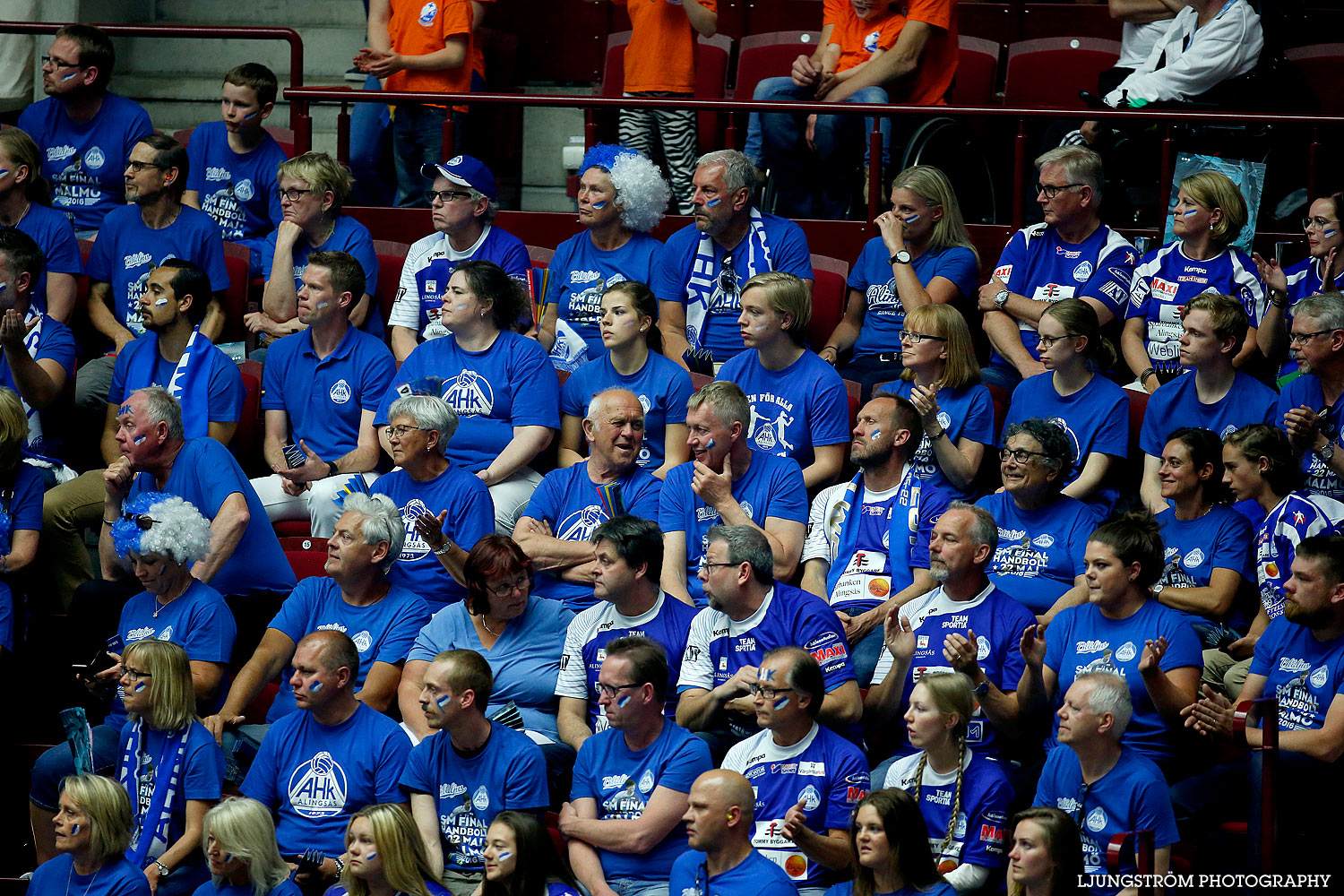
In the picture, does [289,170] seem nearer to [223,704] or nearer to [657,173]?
[657,173]

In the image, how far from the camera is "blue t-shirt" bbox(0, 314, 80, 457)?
7.93 meters

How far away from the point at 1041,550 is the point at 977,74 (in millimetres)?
3948

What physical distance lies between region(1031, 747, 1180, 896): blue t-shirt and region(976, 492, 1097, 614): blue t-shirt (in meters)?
1.11

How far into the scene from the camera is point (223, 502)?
6918mm

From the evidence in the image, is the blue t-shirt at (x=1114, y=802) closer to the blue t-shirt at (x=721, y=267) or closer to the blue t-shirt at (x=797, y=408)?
the blue t-shirt at (x=797, y=408)

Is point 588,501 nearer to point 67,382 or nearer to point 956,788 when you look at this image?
point 956,788

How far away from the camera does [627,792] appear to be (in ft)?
19.2

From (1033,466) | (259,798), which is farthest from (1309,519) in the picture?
(259,798)

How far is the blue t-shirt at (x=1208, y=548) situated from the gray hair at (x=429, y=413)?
9.48 ft

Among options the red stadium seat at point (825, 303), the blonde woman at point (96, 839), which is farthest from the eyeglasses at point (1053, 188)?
the blonde woman at point (96, 839)

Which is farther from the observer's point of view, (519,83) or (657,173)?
(519,83)

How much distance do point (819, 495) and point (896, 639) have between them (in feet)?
3.56

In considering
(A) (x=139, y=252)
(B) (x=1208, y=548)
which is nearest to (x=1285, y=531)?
(B) (x=1208, y=548)

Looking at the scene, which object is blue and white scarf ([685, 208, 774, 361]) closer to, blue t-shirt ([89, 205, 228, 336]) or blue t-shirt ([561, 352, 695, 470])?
blue t-shirt ([561, 352, 695, 470])
